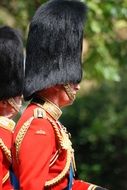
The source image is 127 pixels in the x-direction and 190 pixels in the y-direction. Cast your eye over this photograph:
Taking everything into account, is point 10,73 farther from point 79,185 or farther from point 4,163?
point 79,185

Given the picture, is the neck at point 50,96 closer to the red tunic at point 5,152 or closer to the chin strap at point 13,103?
the red tunic at point 5,152

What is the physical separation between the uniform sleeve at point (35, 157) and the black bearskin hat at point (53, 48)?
30cm

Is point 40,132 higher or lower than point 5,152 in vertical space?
higher

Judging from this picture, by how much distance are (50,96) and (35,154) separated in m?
0.41

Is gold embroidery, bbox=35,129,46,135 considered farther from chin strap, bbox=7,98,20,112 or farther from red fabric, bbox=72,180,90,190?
chin strap, bbox=7,98,20,112

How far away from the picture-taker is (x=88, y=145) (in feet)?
40.4

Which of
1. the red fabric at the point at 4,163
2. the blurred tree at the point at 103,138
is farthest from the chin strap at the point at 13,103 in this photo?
the blurred tree at the point at 103,138

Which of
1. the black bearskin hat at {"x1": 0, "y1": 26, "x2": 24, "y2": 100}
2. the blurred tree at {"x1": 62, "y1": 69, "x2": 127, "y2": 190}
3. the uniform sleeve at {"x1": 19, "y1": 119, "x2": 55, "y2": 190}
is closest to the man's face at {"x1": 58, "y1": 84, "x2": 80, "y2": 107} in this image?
the uniform sleeve at {"x1": 19, "y1": 119, "x2": 55, "y2": 190}

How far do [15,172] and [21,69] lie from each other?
37.5 inches

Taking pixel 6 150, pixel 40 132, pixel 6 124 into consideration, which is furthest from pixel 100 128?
pixel 40 132

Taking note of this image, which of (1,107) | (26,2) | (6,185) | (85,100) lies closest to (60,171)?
(6,185)

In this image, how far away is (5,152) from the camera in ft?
14.0

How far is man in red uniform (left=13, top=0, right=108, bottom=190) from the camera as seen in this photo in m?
3.75

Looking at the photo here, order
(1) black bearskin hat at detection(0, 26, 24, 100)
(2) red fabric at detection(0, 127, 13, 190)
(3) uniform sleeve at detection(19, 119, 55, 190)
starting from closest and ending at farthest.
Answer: (3) uniform sleeve at detection(19, 119, 55, 190)
(2) red fabric at detection(0, 127, 13, 190)
(1) black bearskin hat at detection(0, 26, 24, 100)
